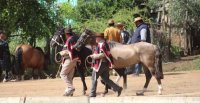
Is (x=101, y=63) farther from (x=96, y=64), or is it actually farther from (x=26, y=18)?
(x=26, y=18)

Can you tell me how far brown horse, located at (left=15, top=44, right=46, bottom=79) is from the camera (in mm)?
19484

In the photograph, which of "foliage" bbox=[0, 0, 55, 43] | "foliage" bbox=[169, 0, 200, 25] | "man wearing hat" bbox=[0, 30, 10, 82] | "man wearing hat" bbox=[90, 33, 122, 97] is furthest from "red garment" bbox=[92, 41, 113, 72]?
"foliage" bbox=[169, 0, 200, 25]

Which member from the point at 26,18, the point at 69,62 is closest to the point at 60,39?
the point at 69,62

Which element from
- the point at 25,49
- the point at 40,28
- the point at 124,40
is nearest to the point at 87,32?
the point at 124,40

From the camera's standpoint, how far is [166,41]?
30000 mm

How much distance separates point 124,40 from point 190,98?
26.0ft

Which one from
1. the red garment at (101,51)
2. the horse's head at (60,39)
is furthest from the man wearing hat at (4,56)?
the red garment at (101,51)

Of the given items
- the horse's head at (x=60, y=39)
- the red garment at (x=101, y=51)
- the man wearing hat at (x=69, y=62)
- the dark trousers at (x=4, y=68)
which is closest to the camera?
the red garment at (x=101, y=51)

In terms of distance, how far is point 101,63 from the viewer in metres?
11.2

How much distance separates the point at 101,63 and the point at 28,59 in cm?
920

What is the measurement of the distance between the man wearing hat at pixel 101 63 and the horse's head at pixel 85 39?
0.88 feet

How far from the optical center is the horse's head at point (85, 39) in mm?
11602

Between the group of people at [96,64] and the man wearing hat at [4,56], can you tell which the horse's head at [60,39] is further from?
the man wearing hat at [4,56]

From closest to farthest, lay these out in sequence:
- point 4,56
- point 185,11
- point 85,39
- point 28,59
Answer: point 85,39
point 4,56
point 28,59
point 185,11
